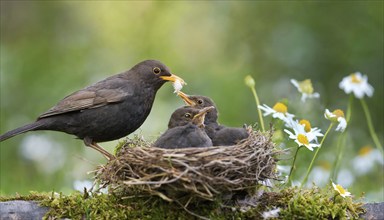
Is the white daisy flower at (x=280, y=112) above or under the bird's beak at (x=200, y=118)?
above

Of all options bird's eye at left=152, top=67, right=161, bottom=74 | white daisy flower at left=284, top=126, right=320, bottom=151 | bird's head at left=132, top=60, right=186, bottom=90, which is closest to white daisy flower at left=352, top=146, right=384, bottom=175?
white daisy flower at left=284, top=126, right=320, bottom=151

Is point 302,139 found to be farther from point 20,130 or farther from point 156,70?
point 20,130

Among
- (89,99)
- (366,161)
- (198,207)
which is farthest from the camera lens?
(366,161)

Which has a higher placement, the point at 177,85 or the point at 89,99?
the point at 177,85

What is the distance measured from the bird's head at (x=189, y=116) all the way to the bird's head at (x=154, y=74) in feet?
1.60

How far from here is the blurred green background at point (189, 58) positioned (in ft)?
33.6

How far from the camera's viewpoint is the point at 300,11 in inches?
540

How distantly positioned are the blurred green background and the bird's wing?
177 cm

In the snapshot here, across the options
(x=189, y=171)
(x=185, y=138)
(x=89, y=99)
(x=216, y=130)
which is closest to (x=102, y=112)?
(x=89, y=99)

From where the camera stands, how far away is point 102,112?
711 cm

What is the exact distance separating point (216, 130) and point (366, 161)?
10.7 feet

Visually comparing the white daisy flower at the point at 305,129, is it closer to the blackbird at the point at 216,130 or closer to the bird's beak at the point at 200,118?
the blackbird at the point at 216,130

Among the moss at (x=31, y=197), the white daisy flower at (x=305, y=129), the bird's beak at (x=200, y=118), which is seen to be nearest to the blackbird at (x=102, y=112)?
the bird's beak at (x=200, y=118)

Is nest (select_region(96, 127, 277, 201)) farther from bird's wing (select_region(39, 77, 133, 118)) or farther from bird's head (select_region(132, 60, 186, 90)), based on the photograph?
bird's head (select_region(132, 60, 186, 90))
